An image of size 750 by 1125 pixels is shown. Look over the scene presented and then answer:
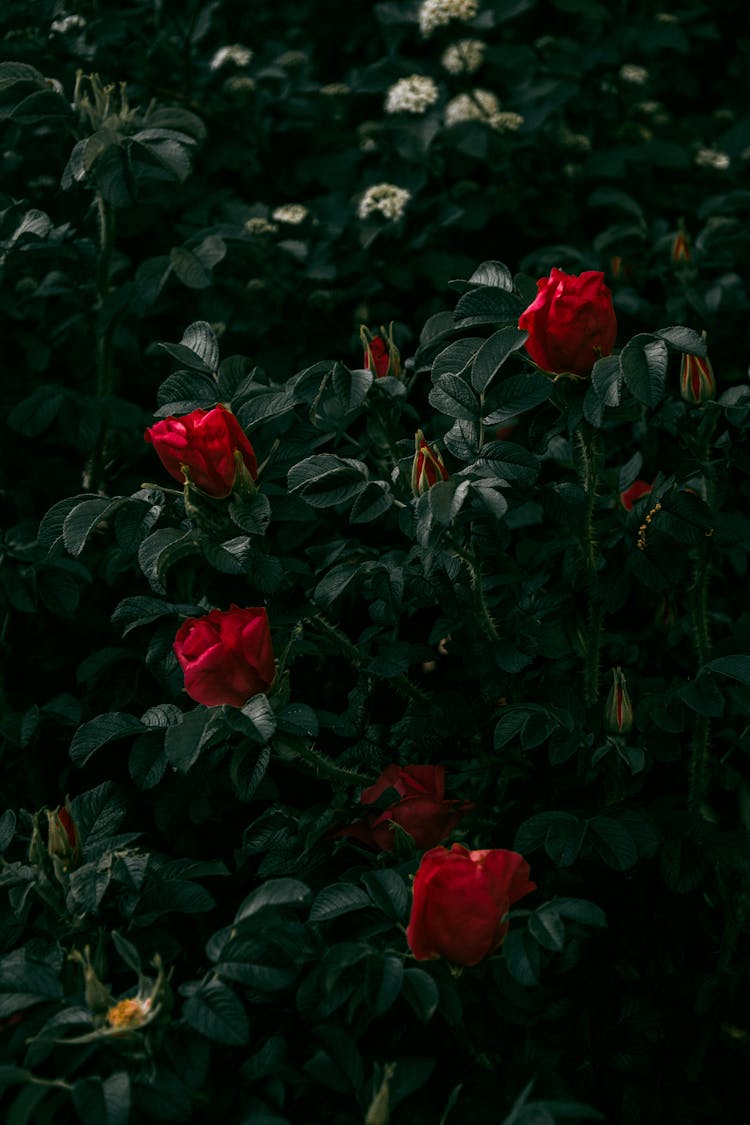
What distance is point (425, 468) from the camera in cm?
127

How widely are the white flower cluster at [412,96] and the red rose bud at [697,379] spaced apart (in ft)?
3.52

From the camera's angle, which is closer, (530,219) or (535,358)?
(535,358)

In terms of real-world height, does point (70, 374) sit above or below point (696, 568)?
below

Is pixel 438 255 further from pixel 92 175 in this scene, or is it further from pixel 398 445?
pixel 398 445

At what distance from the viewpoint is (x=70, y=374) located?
2.23 metres

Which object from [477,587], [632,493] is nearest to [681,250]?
[632,493]

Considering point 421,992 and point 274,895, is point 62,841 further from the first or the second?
point 421,992

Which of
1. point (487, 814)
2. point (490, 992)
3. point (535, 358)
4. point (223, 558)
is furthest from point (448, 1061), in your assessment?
point (535, 358)

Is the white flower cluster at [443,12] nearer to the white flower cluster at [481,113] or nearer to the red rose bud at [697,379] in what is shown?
the white flower cluster at [481,113]

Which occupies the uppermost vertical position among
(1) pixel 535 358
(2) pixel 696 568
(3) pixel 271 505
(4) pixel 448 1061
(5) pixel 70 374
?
(1) pixel 535 358

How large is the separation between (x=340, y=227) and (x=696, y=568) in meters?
1.05

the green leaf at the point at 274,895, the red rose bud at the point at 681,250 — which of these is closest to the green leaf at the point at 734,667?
the green leaf at the point at 274,895

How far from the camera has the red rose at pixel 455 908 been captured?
1109 millimetres

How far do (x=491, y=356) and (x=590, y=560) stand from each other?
1.03ft
